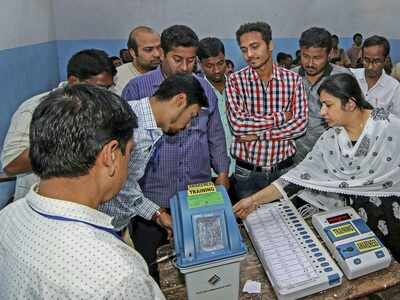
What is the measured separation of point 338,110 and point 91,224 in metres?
1.29

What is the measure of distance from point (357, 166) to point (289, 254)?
0.65 meters

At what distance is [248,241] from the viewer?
1287mm

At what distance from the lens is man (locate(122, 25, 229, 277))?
5.40ft

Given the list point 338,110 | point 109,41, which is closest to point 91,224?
point 338,110

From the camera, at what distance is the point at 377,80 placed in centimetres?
230

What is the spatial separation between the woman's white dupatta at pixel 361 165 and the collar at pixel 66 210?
1098 mm

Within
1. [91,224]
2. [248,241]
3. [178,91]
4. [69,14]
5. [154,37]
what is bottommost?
[248,241]

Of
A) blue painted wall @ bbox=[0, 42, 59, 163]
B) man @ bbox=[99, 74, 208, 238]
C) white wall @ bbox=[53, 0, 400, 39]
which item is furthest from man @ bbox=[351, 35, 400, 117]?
white wall @ bbox=[53, 0, 400, 39]

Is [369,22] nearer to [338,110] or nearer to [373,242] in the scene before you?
[338,110]

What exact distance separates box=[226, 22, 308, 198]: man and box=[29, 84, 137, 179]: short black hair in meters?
1.27

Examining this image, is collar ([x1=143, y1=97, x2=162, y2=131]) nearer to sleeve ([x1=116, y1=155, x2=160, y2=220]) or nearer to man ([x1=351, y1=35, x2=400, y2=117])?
sleeve ([x1=116, y1=155, x2=160, y2=220])

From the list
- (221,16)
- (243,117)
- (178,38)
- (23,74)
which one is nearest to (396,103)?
(243,117)

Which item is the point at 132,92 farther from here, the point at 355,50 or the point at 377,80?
the point at 355,50

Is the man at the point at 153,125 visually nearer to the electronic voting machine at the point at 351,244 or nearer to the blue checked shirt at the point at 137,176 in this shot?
the blue checked shirt at the point at 137,176
